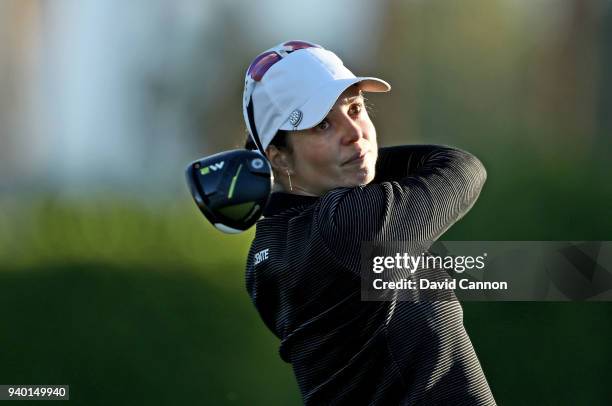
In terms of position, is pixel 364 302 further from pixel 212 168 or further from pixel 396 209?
pixel 212 168

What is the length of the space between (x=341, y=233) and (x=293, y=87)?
0.37m

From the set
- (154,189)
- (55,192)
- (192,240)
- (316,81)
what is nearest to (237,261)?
(192,240)

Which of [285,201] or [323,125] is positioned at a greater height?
[323,125]

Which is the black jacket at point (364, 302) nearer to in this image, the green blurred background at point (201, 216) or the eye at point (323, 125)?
the eye at point (323, 125)

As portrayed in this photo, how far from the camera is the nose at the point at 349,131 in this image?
1.77 metres

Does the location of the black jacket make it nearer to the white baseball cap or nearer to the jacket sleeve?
the jacket sleeve

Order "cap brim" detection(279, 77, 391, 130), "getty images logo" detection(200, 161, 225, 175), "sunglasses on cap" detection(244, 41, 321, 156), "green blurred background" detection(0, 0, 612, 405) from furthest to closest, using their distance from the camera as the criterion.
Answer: "green blurred background" detection(0, 0, 612, 405), "sunglasses on cap" detection(244, 41, 321, 156), "cap brim" detection(279, 77, 391, 130), "getty images logo" detection(200, 161, 225, 175)

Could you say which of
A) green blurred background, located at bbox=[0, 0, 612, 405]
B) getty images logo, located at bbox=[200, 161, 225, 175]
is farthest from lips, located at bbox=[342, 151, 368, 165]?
green blurred background, located at bbox=[0, 0, 612, 405]

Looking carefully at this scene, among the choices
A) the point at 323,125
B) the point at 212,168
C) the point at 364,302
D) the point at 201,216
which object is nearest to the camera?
the point at 212,168

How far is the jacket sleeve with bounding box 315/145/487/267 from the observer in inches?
61.2

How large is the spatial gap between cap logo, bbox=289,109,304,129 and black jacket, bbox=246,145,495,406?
136mm

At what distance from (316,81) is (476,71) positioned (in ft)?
8.59

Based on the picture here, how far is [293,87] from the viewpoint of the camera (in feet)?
5.92

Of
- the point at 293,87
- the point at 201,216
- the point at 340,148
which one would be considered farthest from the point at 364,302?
the point at 201,216
